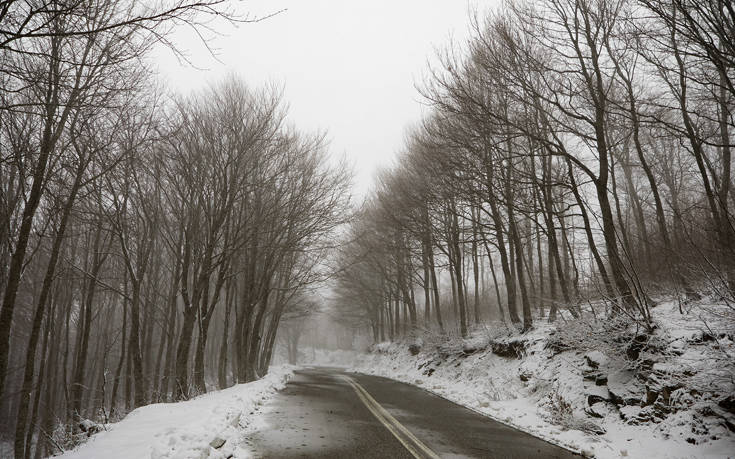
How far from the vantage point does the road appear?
5891 mm

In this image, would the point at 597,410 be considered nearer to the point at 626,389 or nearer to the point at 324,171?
the point at 626,389

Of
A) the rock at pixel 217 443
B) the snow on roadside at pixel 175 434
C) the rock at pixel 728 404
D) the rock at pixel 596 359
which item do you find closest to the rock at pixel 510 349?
the rock at pixel 596 359

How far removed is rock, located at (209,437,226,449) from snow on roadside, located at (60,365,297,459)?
35 millimetres

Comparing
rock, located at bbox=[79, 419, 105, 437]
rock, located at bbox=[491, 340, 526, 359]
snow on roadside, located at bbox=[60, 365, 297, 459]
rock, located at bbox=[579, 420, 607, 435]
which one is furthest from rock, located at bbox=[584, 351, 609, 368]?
rock, located at bbox=[79, 419, 105, 437]

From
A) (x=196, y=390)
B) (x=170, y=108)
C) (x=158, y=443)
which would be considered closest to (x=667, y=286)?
(x=158, y=443)

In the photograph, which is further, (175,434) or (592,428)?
(592,428)

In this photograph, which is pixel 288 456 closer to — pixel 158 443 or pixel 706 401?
pixel 158 443

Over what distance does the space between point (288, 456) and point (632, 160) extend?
25.4 meters

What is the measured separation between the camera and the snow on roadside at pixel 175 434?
16.7 feet

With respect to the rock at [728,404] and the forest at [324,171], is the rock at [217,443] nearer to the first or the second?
the forest at [324,171]

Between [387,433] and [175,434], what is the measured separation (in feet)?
11.2

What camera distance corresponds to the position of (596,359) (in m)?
8.58

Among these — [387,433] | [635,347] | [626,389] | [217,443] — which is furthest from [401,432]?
[635,347]

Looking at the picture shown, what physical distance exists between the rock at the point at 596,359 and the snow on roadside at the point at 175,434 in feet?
23.5
